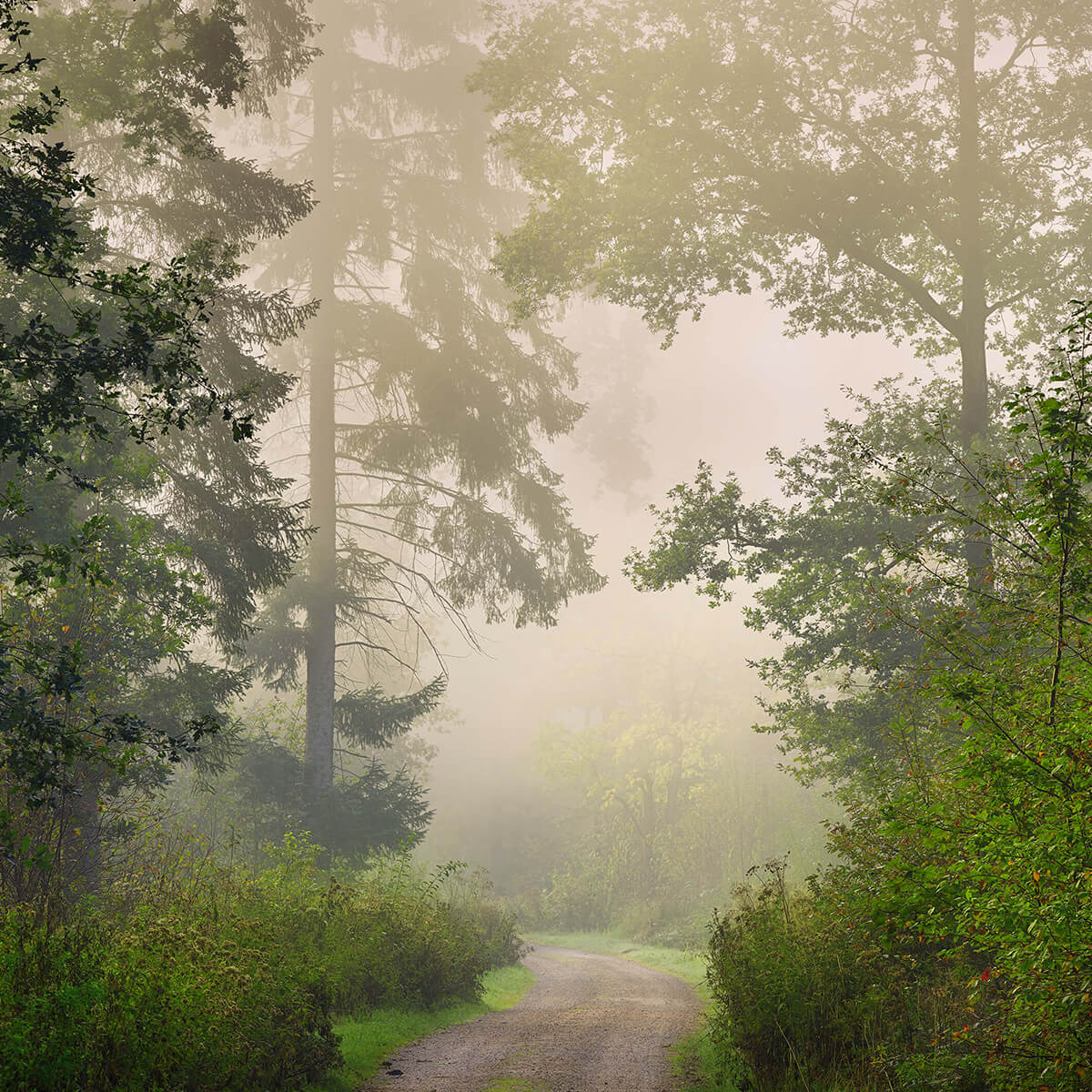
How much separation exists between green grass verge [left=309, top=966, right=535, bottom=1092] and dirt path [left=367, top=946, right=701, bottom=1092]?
0.21 metres

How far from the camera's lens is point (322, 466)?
70.8ft

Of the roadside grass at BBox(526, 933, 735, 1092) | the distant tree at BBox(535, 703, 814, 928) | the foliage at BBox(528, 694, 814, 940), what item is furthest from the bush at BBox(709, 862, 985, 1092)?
the distant tree at BBox(535, 703, 814, 928)

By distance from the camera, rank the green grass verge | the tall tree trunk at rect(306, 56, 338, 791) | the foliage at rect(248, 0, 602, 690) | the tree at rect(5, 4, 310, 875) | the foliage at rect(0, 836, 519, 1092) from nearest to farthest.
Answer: the foliage at rect(0, 836, 519, 1092) → the tree at rect(5, 4, 310, 875) → the green grass verge → the tall tree trunk at rect(306, 56, 338, 791) → the foliage at rect(248, 0, 602, 690)

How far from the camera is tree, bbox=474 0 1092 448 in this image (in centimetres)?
1645

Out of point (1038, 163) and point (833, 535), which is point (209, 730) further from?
point (1038, 163)

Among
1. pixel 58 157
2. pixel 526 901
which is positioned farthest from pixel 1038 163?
pixel 526 901

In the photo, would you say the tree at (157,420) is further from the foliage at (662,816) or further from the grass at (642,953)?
the foliage at (662,816)

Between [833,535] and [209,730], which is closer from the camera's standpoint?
[209,730]

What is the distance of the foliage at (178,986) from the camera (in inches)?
221

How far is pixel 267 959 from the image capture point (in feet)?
25.9

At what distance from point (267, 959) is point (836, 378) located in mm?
100571

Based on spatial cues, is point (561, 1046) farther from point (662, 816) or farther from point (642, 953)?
point (662, 816)

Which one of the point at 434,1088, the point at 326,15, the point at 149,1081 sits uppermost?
the point at 326,15

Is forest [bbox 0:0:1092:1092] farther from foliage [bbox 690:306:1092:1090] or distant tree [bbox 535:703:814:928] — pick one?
distant tree [bbox 535:703:814:928]
